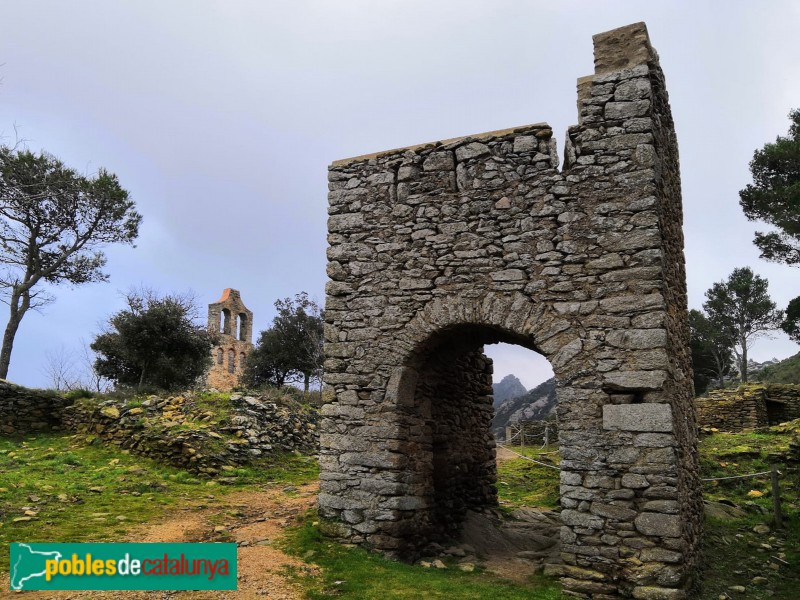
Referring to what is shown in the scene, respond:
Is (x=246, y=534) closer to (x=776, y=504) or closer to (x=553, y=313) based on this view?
(x=553, y=313)

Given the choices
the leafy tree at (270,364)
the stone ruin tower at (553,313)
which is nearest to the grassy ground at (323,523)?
the stone ruin tower at (553,313)

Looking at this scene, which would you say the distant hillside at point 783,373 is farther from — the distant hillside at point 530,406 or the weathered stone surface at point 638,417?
the weathered stone surface at point 638,417

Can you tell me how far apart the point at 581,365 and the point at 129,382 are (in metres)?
20.5

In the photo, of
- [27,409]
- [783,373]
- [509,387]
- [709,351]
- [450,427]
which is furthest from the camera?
[509,387]

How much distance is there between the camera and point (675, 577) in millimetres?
6070

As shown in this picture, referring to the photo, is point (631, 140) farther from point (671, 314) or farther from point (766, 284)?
point (766, 284)

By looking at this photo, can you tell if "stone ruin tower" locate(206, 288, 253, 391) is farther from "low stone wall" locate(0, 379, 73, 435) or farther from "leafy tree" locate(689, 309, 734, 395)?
"leafy tree" locate(689, 309, 734, 395)

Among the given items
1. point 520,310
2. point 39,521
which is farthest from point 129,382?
point 520,310

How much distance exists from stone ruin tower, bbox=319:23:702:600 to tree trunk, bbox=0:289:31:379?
19620 mm

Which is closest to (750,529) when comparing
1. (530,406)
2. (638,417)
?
(638,417)

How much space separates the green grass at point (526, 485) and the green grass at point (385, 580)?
4123 millimetres
